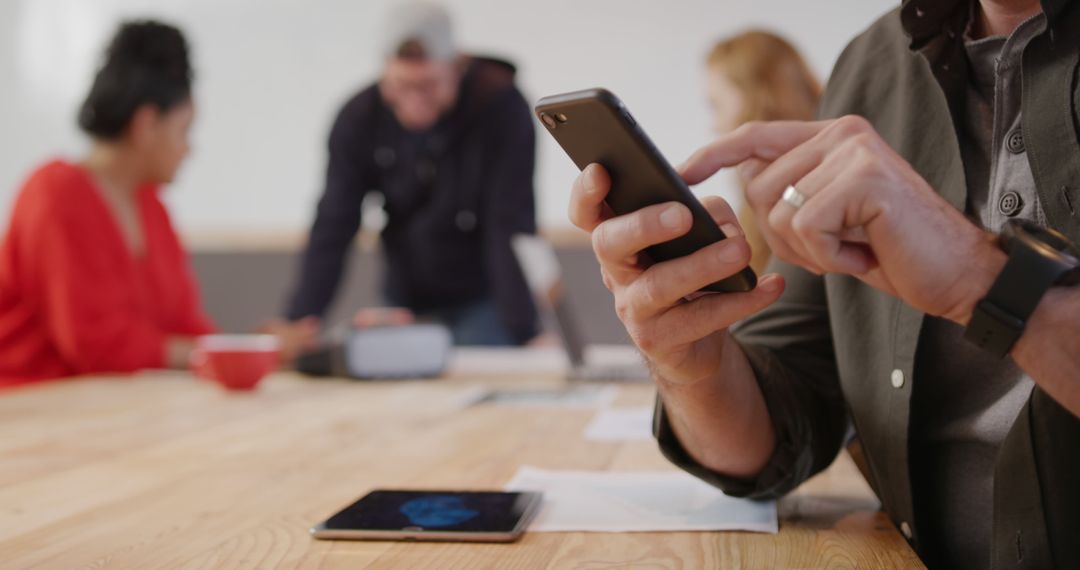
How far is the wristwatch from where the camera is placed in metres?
0.67

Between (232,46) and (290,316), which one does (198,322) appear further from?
(232,46)

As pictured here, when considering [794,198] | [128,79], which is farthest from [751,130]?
[128,79]

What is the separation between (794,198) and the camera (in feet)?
2.27

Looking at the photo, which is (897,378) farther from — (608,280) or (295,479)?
(295,479)

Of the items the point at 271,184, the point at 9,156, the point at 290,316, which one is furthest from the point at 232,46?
the point at 290,316

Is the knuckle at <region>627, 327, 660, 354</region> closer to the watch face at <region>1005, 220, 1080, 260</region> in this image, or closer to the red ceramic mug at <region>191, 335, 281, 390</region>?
the watch face at <region>1005, 220, 1080, 260</region>

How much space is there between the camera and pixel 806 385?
3.57ft

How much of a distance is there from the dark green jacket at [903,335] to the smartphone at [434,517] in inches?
7.7

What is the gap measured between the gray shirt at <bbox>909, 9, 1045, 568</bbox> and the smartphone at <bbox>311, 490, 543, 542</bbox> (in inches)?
15.9

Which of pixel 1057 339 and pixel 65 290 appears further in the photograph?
pixel 65 290

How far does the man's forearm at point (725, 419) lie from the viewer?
0.93 metres

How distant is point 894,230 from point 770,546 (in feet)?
0.94

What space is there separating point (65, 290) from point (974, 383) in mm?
1967

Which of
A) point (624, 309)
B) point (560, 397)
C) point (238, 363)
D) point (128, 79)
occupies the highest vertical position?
point (128, 79)
